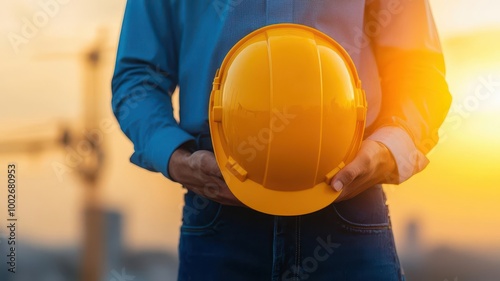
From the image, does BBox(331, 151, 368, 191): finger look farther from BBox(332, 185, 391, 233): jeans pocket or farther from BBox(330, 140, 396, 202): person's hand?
BBox(332, 185, 391, 233): jeans pocket

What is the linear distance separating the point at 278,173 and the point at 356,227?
12.9 inches

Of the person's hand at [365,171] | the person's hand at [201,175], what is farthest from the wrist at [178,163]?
the person's hand at [365,171]

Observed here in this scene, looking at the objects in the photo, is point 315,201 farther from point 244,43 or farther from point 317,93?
point 244,43

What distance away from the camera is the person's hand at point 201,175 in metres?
1.94

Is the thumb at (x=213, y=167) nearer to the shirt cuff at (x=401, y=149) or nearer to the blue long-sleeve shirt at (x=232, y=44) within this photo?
the blue long-sleeve shirt at (x=232, y=44)

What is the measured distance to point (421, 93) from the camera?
215 centimetres

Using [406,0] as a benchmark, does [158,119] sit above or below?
below

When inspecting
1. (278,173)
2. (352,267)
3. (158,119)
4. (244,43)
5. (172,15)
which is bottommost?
(352,267)

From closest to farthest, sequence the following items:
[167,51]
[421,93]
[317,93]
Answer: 1. [317,93]
2. [421,93]
3. [167,51]

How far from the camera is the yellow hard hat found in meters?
1.85

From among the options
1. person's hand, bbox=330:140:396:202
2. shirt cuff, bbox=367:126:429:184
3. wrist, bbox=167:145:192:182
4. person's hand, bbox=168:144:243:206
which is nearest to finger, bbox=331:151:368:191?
person's hand, bbox=330:140:396:202

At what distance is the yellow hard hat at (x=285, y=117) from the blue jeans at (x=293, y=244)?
0.36 feet

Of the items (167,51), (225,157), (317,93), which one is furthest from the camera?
(167,51)

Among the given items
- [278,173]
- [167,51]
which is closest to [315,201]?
[278,173]
